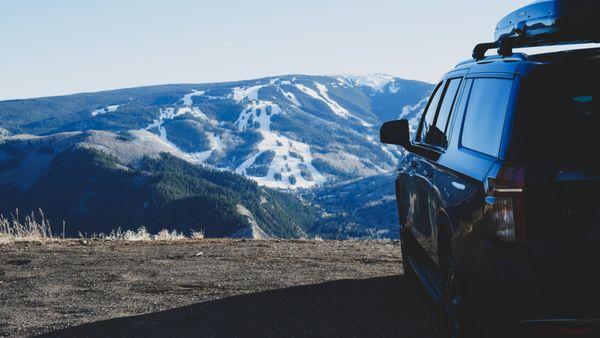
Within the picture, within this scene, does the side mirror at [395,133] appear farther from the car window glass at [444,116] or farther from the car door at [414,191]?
the car window glass at [444,116]

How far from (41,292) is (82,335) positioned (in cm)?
203

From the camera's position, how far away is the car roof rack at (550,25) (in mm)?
3979

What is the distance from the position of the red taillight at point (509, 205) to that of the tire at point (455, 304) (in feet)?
2.26

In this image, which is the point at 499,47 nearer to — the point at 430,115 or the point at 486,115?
the point at 486,115

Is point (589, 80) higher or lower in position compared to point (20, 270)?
higher

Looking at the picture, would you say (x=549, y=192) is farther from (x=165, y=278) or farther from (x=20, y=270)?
(x=20, y=270)

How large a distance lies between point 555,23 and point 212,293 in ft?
15.9

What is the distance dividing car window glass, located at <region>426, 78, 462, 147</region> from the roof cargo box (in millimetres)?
680

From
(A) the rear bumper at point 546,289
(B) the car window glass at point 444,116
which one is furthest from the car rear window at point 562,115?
(B) the car window glass at point 444,116

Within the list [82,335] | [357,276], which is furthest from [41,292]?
[357,276]

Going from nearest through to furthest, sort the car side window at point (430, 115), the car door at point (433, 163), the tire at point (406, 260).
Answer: the car door at point (433, 163) < the car side window at point (430, 115) < the tire at point (406, 260)

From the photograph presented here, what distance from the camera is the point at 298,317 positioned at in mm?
6246

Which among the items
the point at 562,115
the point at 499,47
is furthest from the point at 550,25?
the point at 562,115

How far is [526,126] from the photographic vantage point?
3.35 m
